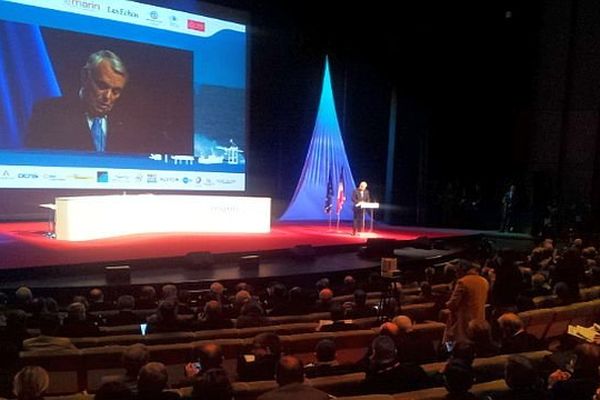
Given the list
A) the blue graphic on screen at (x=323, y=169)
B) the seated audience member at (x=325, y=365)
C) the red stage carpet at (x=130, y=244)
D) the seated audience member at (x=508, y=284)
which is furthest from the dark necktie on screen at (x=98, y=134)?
the seated audience member at (x=325, y=365)

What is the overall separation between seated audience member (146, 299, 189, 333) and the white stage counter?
4.72 metres

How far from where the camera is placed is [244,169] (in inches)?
503

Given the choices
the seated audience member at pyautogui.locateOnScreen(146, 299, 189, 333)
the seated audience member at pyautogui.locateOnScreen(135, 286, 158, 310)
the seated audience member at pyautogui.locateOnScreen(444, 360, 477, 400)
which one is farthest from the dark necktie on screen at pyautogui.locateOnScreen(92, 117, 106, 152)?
the seated audience member at pyautogui.locateOnScreen(444, 360, 477, 400)

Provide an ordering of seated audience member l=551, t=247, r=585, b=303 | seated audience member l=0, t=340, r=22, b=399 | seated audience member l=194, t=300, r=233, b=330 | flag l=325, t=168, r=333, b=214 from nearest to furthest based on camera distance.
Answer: seated audience member l=0, t=340, r=22, b=399
seated audience member l=194, t=300, r=233, b=330
seated audience member l=551, t=247, r=585, b=303
flag l=325, t=168, r=333, b=214

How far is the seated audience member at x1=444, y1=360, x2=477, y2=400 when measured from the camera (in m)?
2.66

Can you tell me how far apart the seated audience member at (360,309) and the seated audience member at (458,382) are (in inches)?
94.0

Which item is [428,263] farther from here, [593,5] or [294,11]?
[593,5]

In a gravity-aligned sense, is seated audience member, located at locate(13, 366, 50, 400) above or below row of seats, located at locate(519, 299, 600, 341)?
above

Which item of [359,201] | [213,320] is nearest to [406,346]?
[213,320]

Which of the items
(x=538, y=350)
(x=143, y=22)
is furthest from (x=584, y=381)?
(x=143, y=22)

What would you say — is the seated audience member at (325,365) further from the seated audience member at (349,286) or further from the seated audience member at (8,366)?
the seated audience member at (349,286)

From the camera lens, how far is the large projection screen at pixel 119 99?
976 cm

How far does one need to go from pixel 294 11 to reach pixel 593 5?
7747mm

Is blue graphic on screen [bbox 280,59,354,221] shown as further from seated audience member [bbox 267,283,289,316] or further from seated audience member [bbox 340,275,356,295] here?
seated audience member [bbox 267,283,289,316]
